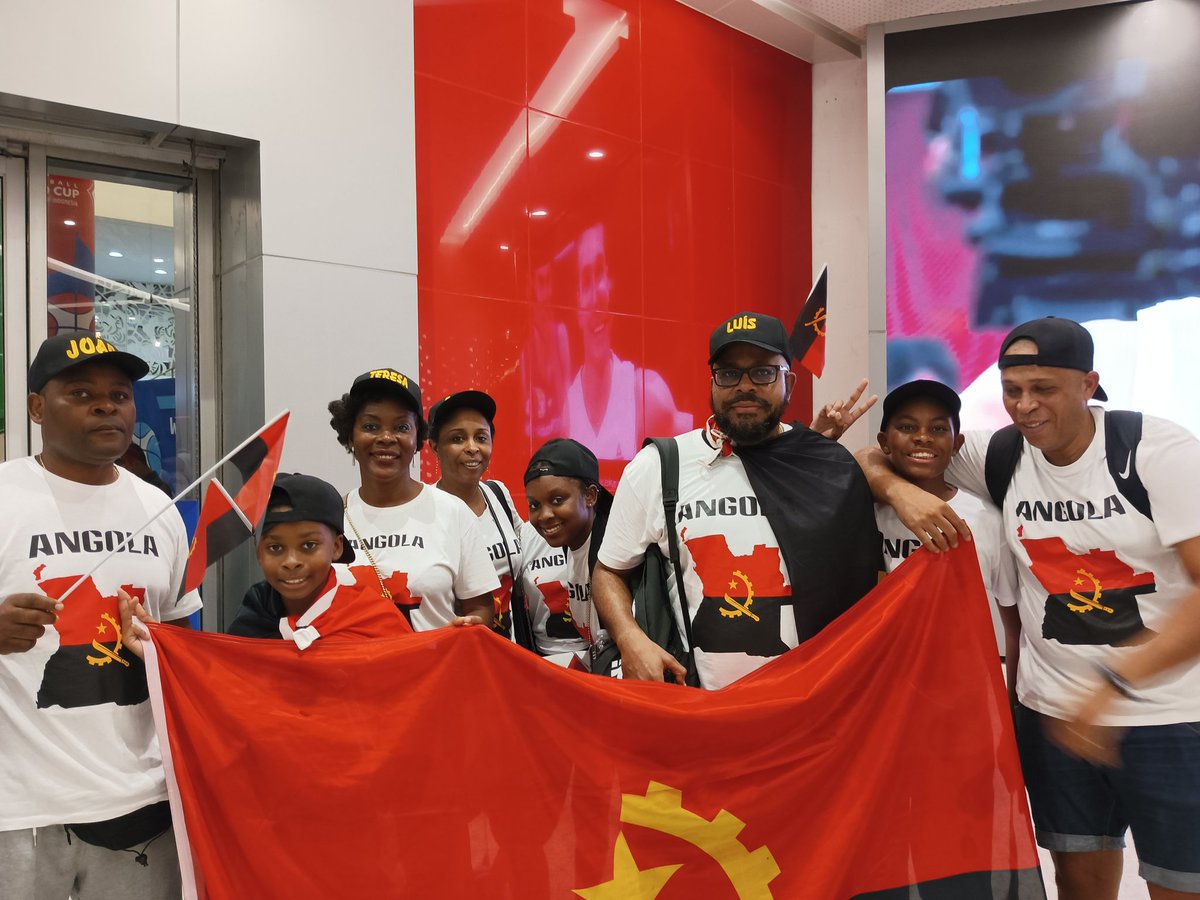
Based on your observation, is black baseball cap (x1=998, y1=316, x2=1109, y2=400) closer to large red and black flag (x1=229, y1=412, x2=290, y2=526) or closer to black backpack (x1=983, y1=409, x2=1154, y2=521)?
black backpack (x1=983, y1=409, x2=1154, y2=521)

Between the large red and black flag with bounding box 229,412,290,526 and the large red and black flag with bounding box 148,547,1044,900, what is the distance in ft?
1.00

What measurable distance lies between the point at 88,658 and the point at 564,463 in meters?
1.39

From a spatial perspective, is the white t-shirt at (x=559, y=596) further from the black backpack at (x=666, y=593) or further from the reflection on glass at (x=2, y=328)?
the reflection on glass at (x=2, y=328)

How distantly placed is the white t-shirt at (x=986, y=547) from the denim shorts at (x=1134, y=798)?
0.33 meters

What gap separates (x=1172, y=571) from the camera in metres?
2.16

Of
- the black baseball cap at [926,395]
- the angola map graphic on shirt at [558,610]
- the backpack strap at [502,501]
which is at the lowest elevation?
the angola map graphic on shirt at [558,610]

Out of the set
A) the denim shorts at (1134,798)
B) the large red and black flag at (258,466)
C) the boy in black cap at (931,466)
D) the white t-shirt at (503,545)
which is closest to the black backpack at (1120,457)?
the boy in black cap at (931,466)

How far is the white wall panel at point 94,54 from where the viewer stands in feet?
11.5

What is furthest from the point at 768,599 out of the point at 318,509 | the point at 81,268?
the point at 81,268

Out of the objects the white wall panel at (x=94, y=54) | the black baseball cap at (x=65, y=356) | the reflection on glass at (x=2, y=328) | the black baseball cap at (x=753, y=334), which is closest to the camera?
the black baseball cap at (x=65, y=356)

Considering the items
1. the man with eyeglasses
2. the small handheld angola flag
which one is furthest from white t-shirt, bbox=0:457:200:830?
the small handheld angola flag

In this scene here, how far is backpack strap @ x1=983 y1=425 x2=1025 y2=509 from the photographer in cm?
239

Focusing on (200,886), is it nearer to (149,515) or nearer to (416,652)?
(416,652)

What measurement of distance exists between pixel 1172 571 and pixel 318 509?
2.00 meters
